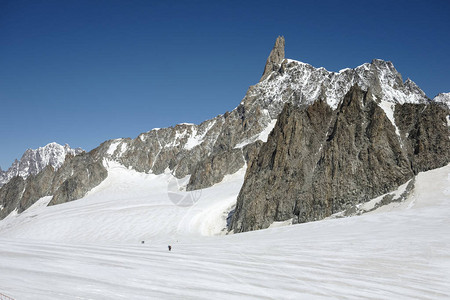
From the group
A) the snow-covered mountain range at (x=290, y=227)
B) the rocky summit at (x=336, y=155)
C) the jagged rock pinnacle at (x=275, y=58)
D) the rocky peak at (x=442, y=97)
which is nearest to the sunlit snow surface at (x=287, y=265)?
the snow-covered mountain range at (x=290, y=227)

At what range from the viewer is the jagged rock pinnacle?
137m

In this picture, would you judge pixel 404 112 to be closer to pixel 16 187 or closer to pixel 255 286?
pixel 255 286

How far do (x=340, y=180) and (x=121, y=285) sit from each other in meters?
31.1

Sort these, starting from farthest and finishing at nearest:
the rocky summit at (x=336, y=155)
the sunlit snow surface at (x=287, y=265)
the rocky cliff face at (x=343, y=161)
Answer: the rocky summit at (x=336, y=155) < the rocky cliff face at (x=343, y=161) < the sunlit snow surface at (x=287, y=265)

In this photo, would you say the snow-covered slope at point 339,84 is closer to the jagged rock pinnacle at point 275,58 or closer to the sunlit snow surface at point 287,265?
the jagged rock pinnacle at point 275,58

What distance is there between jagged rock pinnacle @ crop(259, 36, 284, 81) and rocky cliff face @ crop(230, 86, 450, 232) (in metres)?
92.1

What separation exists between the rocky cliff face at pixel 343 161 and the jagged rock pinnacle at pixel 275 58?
302 ft

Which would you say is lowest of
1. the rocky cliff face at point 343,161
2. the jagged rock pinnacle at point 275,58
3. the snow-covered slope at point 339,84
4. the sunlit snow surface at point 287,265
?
the sunlit snow surface at point 287,265

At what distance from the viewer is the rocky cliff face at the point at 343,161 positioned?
39.2 metres

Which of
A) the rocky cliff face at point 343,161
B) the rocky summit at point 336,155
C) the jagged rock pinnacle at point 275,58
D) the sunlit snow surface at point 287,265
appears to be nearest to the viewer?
the sunlit snow surface at point 287,265

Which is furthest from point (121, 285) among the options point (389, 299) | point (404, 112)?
point (404, 112)

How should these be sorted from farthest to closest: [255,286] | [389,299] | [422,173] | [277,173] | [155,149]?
[155,149] < [277,173] < [422,173] < [255,286] < [389,299]

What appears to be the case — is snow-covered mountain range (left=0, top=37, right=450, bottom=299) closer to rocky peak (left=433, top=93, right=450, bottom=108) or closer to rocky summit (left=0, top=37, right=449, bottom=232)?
rocky summit (left=0, top=37, right=449, bottom=232)

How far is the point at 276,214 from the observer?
41.7 metres
